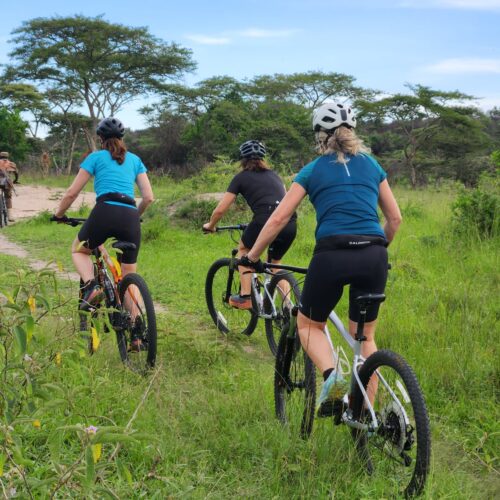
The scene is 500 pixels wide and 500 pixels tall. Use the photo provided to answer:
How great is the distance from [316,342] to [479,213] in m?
5.97

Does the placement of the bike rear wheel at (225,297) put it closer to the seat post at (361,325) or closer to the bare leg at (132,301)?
the bare leg at (132,301)

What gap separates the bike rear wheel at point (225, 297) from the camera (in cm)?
614

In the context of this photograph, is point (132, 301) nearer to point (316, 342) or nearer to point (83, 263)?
point (83, 263)

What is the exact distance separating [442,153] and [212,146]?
48.9ft

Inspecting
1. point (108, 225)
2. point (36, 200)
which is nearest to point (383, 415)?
point (108, 225)

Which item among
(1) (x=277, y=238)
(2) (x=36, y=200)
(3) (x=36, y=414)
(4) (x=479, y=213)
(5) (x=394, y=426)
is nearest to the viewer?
(3) (x=36, y=414)

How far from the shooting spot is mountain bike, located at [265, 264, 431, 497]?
9.17 feet

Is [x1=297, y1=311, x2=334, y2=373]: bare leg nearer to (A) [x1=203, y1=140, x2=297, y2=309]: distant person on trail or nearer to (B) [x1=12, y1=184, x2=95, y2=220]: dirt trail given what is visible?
(A) [x1=203, y1=140, x2=297, y2=309]: distant person on trail

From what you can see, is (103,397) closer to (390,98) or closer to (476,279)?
(476,279)

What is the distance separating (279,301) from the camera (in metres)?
5.20

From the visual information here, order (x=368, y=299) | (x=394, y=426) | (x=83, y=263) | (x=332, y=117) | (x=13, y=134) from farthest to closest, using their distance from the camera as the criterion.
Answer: (x=13, y=134)
(x=83, y=263)
(x=332, y=117)
(x=368, y=299)
(x=394, y=426)

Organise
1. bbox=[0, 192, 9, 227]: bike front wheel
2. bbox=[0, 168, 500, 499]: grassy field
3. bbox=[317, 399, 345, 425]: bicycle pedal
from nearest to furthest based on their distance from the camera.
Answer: bbox=[0, 168, 500, 499]: grassy field → bbox=[317, 399, 345, 425]: bicycle pedal → bbox=[0, 192, 9, 227]: bike front wheel

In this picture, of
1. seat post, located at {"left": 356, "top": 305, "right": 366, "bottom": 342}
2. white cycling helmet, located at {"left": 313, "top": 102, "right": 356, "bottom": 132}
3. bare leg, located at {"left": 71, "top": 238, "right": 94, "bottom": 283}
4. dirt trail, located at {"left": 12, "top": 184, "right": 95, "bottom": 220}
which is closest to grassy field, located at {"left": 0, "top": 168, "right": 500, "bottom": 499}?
bare leg, located at {"left": 71, "top": 238, "right": 94, "bottom": 283}

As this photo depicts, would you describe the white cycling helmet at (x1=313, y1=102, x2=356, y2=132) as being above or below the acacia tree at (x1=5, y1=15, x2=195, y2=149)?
below
